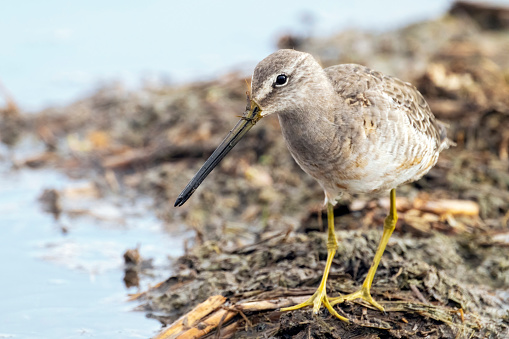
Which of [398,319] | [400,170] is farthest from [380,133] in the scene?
[398,319]

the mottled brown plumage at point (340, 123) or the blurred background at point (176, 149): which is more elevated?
the mottled brown plumage at point (340, 123)

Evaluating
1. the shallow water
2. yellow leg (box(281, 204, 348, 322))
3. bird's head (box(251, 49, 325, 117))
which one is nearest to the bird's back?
bird's head (box(251, 49, 325, 117))

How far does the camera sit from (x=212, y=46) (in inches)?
424

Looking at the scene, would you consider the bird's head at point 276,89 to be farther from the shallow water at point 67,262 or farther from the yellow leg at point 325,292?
the shallow water at point 67,262

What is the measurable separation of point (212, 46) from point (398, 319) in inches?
287

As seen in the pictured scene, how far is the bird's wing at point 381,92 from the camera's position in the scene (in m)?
4.20

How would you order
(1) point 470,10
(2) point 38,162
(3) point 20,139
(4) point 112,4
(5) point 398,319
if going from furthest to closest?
1. (4) point 112,4
2. (1) point 470,10
3. (3) point 20,139
4. (2) point 38,162
5. (5) point 398,319

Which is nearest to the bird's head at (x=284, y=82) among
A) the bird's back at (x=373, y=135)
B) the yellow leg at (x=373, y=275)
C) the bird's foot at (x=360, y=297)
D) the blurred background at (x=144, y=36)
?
the bird's back at (x=373, y=135)

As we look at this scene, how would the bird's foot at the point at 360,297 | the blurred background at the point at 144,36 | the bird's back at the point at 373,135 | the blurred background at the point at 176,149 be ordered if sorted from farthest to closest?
the blurred background at the point at 144,36 < the blurred background at the point at 176,149 < the bird's foot at the point at 360,297 < the bird's back at the point at 373,135

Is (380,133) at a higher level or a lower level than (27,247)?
higher

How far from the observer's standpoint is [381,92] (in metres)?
4.27

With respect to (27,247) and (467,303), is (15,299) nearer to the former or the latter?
(27,247)

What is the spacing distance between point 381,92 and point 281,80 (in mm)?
733

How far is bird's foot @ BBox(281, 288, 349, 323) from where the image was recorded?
412 centimetres
